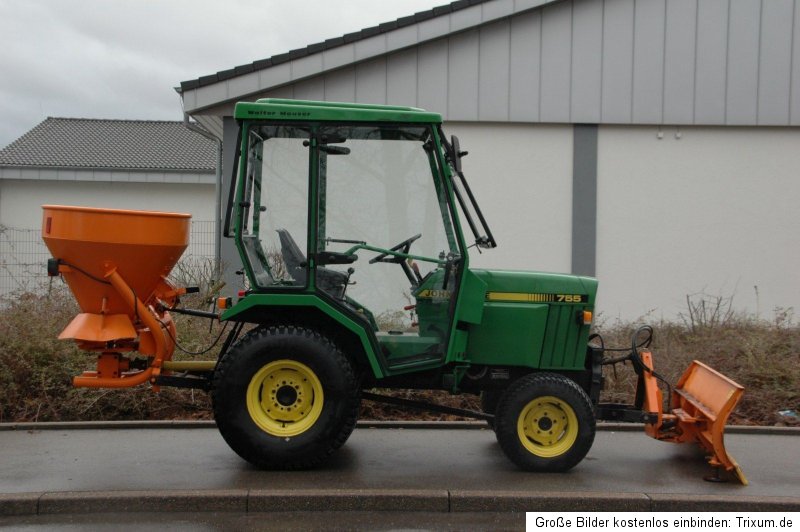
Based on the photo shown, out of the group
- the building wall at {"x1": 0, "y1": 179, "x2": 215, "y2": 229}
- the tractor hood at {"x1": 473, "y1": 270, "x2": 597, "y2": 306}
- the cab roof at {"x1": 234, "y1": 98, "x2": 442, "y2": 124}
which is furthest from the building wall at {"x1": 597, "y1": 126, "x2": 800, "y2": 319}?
the building wall at {"x1": 0, "y1": 179, "x2": 215, "y2": 229}

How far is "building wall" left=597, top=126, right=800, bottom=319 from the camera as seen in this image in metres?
13.2

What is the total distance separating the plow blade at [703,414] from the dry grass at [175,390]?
1.81 metres

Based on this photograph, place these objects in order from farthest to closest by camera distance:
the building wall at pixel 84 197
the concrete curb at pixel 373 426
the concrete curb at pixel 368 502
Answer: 1. the building wall at pixel 84 197
2. the concrete curb at pixel 373 426
3. the concrete curb at pixel 368 502

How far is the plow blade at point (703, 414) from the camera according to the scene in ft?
19.9

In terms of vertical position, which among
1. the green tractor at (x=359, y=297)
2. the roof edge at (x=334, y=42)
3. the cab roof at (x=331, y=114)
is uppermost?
the roof edge at (x=334, y=42)

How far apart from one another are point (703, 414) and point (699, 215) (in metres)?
7.54

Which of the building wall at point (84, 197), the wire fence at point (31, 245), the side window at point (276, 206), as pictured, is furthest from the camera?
the building wall at point (84, 197)

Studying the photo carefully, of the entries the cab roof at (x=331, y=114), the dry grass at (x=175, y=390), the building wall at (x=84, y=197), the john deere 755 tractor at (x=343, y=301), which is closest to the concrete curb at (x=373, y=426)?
the dry grass at (x=175, y=390)

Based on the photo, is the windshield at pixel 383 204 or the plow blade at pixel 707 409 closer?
the plow blade at pixel 707 409

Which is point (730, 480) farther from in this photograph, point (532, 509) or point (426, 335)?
point (426, 335)

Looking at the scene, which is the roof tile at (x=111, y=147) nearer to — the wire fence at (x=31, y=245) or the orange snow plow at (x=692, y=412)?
the wire fence at (x=31, y=245)

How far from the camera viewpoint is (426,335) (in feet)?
21.0

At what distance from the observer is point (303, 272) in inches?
247

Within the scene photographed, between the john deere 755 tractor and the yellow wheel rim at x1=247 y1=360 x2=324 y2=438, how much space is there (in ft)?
0.04
